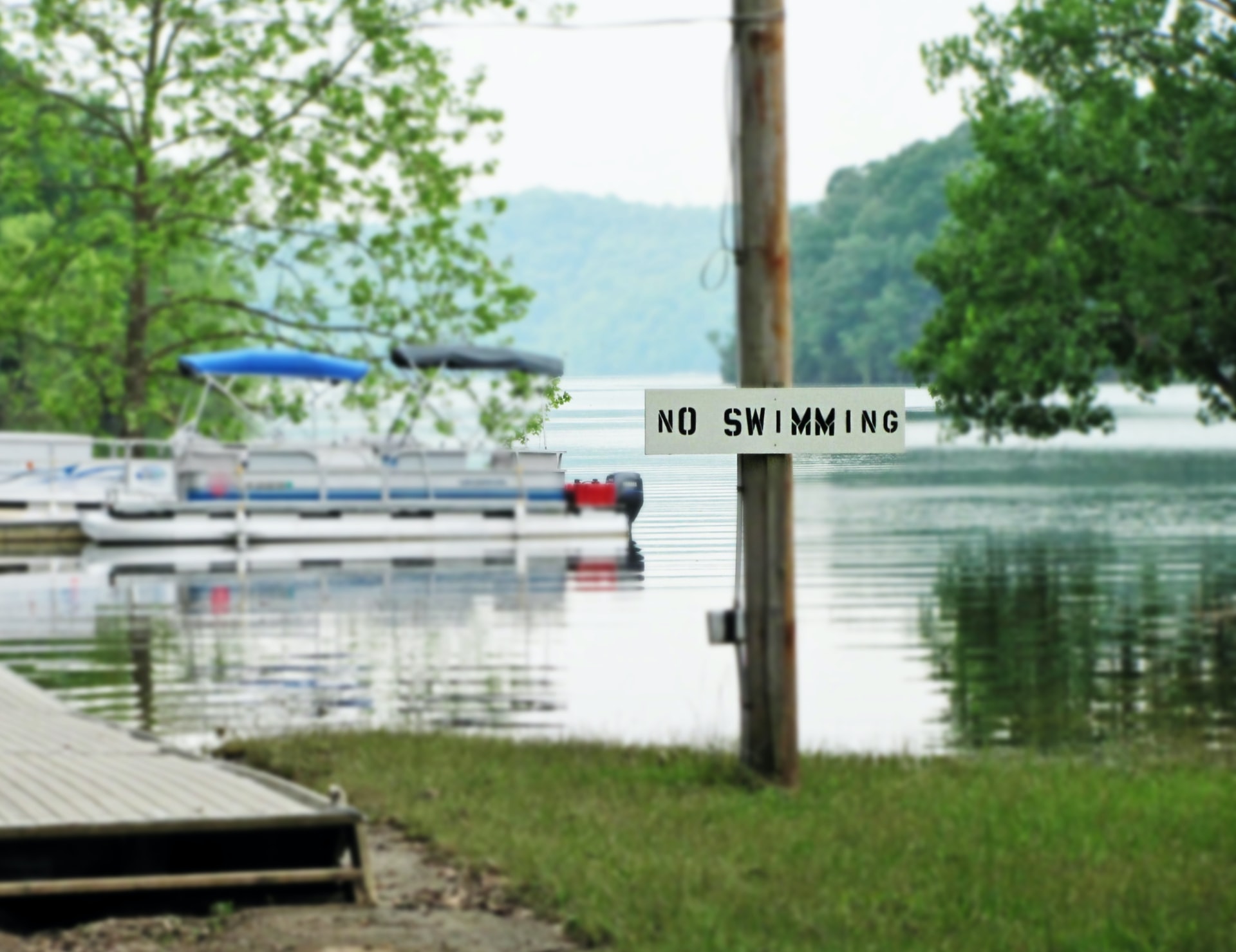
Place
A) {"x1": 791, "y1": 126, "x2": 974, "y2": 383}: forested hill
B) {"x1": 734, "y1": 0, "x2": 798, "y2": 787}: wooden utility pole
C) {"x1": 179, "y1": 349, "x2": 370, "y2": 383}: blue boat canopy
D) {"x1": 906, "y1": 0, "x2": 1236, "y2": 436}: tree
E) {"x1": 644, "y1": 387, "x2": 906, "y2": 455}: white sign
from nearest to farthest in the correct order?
{"x1": 644, "y1": 387, "x2": 906, "y2": 455}: white sign → {"x1": 734, "y1": 0, "x2": 798, "y2": 787}: wooden utility pole → {"x1": 906, "y1": 0, "x2": 1236, "y2": 436}: tree → {"x1": 179, "y1": 349, "x2": 370, "y2": 383}: blue boat canopy → {"x1": 791, "y1": 126, "x2": 974, "y2": 383}: forested hill

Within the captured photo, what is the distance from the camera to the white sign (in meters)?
3.53

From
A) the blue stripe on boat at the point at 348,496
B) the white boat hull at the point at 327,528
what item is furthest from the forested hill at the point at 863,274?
the white boat hull at the point at 327,528

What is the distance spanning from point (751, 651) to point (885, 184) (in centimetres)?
8284

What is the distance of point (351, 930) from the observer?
21.5ft

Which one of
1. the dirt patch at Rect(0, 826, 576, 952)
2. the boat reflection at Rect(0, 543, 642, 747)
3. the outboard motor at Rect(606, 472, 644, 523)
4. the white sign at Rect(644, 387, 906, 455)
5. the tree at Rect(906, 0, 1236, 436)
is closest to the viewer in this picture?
the outboard motor at Rect(606, 472, 644, 523)

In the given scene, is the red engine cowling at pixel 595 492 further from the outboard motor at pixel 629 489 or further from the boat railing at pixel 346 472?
the boat railing at pixel 346 472

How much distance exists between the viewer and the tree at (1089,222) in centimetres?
2348

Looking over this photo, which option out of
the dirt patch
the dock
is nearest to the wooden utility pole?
the dirt patch

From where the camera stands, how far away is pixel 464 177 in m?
34.9

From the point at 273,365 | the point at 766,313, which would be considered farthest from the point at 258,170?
the point at 766,313

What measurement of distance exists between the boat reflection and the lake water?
0.06m

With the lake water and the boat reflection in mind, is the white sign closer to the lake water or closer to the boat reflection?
the lake water

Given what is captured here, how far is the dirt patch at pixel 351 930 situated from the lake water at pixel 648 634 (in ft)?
4.53

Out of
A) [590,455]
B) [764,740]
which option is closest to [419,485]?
[764,740]
